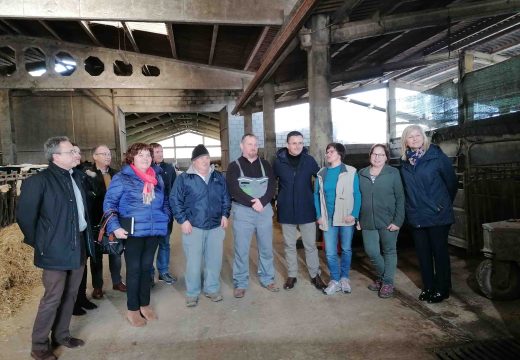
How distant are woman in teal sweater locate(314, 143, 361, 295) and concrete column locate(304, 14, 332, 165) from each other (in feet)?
6.79

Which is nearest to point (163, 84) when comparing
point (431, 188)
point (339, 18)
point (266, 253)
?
point (339, 18)

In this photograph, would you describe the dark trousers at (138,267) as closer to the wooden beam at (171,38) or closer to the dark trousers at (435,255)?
the dark trousers at (435,255)

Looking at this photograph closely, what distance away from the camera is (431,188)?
11.1 feet

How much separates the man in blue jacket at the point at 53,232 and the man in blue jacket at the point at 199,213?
1.01 metres

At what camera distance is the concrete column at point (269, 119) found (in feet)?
34.7

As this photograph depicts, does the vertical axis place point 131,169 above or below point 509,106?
below

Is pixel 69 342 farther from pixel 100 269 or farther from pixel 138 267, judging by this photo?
pixel 100 269

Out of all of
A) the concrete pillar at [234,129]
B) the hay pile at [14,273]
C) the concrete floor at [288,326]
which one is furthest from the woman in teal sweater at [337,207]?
the concrete pillar at [234,129]

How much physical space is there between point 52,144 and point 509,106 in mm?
7757

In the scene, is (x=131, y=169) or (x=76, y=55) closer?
(x=131, y=169)

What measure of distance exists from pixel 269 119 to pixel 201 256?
7598 mm

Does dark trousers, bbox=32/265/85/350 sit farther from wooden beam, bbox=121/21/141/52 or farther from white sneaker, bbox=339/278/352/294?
wooden beam, bbox=121/21/141/52

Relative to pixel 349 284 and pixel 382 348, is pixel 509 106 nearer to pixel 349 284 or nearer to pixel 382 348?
pixel 349 284

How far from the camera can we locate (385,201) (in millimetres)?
3578
